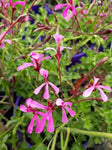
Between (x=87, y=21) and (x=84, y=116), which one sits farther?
(x=87, y=21)

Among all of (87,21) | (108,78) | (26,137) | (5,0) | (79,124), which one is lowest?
(26,137)

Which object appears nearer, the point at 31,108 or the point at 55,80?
the point at 31,108

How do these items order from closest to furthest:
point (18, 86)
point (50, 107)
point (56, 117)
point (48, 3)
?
point (50, 107), point (56, 117), point (18, 86), point (48, 3)

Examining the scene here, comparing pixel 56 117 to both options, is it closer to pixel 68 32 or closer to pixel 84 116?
pixel 84 116

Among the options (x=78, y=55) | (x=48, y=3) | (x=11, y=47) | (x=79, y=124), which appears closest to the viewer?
(x=79, y=124)

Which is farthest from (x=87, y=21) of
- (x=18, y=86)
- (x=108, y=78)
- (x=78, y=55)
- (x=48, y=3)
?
(x=48, y=3)

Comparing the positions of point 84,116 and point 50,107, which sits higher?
point 50,107

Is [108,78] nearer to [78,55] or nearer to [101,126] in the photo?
[101,126]

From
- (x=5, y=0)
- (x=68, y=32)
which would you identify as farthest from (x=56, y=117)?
(x=5, y=0)

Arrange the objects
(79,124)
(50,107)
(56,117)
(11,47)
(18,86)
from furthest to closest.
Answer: (18,86), (11,47), (79,124), (56,117), (50,107)
